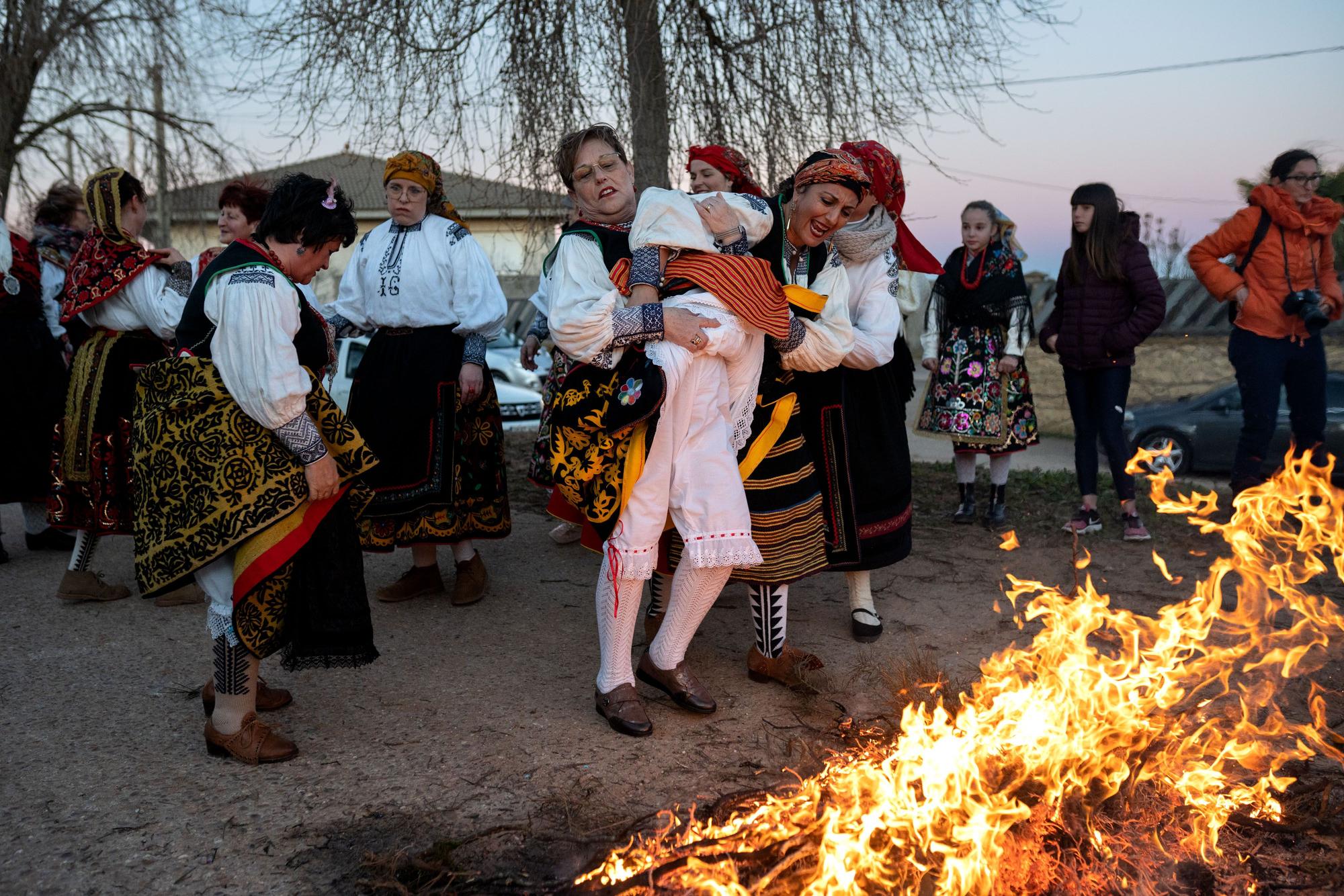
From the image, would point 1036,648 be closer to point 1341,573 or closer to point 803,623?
point 1341,573

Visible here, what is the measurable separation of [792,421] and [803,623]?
4.03 ft

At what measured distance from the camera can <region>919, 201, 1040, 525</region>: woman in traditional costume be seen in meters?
6.02

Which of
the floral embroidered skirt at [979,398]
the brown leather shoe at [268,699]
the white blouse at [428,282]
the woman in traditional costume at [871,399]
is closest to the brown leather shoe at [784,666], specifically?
the woman in traditional costume at [871,399]

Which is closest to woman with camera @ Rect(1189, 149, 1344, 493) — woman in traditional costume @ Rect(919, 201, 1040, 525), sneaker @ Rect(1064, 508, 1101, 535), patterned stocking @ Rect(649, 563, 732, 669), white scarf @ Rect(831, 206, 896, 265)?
sneaker @ Rect(1064, 508, 1101, 535)

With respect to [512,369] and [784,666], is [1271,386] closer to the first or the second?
[784,666]

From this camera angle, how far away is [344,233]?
125 inches

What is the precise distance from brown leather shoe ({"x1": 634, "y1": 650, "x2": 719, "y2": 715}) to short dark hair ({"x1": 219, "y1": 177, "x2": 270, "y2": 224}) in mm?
2429

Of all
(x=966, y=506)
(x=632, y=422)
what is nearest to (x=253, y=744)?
(x=632, y=422)

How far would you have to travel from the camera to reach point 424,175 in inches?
182

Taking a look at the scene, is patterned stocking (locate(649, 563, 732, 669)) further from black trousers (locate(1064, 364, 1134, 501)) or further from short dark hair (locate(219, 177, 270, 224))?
black trousers (locate(1064, 364, 1134, 501))

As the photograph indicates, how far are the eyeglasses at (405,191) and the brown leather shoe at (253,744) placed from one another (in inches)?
94.5

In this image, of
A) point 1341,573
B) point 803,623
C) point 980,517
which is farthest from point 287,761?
point 980,517

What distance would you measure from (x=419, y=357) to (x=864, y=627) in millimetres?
2214

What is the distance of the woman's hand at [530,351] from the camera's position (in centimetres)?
524
